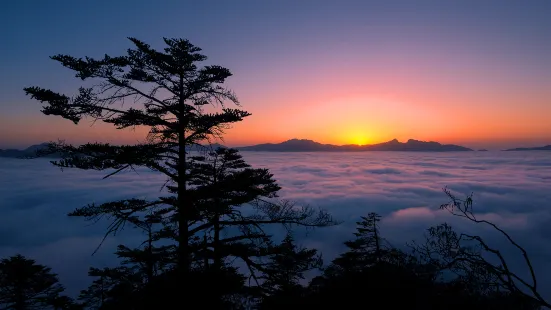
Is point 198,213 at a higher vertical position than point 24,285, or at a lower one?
higher

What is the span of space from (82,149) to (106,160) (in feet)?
2.71

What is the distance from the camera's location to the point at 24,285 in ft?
76.2

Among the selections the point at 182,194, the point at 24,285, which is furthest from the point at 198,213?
the point at 24,285

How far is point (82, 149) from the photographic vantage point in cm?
982

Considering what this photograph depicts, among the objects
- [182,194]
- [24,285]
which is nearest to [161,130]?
[182,194]

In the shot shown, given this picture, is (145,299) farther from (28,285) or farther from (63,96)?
(28,285)

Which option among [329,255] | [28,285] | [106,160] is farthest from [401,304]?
[329,255]

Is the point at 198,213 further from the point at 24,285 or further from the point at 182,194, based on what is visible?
the point at 24,285

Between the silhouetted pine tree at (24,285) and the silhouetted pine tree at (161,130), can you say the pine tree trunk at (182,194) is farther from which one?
the silhouetted pine tree at (24,285)

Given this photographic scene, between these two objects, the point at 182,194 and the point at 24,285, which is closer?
the point at 182,194

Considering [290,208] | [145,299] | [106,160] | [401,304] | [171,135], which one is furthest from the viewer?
[290,208]

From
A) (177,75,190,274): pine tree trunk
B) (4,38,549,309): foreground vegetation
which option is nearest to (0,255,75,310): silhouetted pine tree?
(4,38,549,309): foreground vegetation

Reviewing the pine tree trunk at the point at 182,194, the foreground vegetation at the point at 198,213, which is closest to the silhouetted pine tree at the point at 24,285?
the foreground vegetation at the point at 198,213

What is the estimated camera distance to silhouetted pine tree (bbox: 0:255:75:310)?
850 inches
